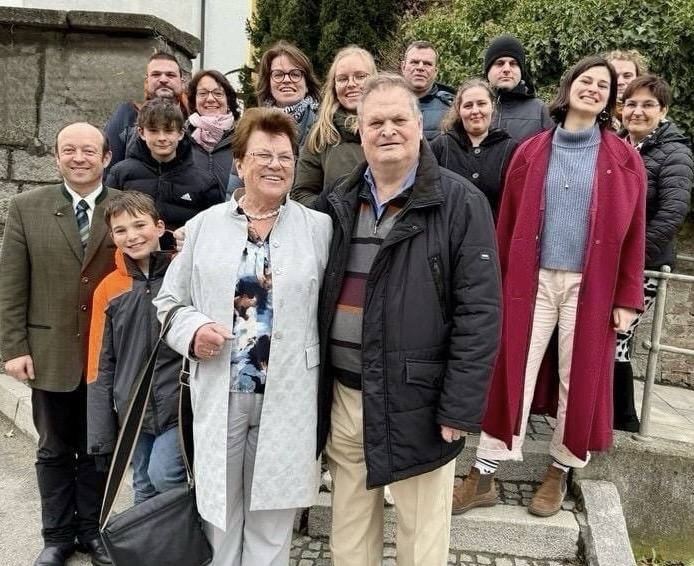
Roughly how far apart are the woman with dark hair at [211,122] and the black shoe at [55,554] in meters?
2.00

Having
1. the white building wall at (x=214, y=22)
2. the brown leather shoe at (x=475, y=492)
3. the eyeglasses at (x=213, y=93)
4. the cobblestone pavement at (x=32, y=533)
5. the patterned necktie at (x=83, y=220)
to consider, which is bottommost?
the cobblestone pavement at (x=32, y=533)

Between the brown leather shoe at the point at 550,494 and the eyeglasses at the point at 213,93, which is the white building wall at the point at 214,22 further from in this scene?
the brown leather shoe at the point at 550,494

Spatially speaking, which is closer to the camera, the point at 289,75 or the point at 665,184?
the point at 665,184

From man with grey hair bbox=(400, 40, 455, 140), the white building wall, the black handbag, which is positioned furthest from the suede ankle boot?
the white building wall

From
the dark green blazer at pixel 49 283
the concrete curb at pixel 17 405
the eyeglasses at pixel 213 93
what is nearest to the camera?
the dark green blazer at pixel 49 283

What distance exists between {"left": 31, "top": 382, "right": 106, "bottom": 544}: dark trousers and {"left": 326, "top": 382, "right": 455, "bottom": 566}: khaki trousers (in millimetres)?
1268

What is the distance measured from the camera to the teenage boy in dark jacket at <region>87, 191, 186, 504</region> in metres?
2.43

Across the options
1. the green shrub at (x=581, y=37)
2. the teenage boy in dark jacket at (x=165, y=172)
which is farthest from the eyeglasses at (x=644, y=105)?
the green shrub at (x=581, y=37)

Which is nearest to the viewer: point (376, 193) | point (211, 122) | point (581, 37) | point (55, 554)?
point (376, 193)

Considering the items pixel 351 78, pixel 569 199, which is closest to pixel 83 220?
pixel 351 78

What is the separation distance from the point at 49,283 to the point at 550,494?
2.64 meters

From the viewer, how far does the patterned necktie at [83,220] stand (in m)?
2.75

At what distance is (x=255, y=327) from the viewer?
2.18 metres

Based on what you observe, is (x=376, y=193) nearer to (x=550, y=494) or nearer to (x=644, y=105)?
(x=550, y=494)
